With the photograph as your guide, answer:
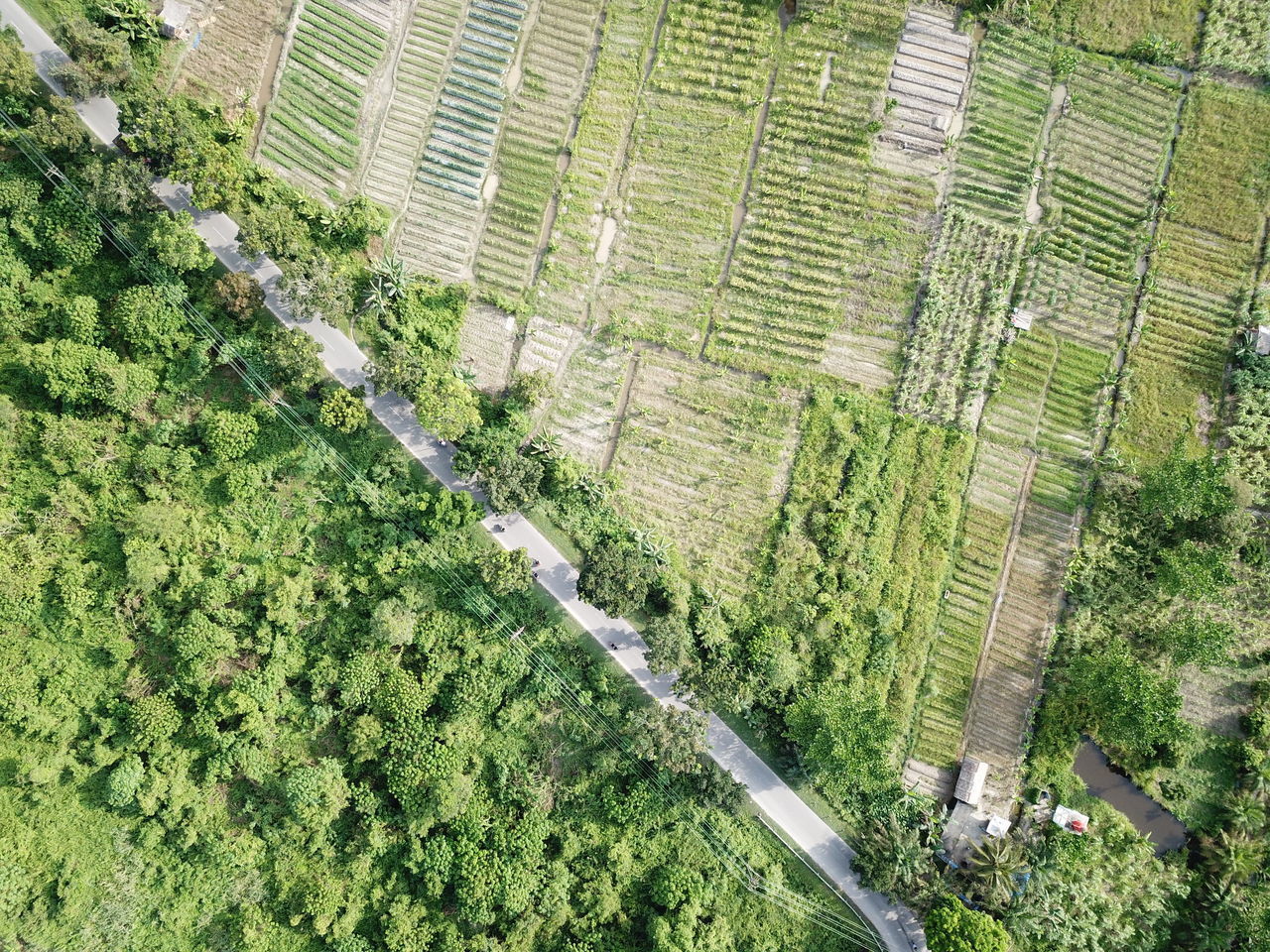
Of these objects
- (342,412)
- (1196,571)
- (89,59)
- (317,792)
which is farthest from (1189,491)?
(89,59)

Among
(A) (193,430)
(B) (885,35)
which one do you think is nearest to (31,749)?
(A) (193,430)

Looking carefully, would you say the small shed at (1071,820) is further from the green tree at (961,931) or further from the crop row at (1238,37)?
the crop row at (1238,37)

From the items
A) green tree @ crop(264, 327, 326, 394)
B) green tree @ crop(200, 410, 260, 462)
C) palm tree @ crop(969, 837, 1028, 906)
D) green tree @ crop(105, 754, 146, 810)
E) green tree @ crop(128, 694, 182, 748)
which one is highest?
green tree @ crop(264, 327, 326, 394)

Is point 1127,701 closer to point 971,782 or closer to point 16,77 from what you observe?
point 971,782

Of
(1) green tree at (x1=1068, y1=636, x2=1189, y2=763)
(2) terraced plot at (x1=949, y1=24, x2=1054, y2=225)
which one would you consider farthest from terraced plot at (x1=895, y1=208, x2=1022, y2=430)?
(1) green tree at (x1=1068, y1=636, x2=1189, y2=763)

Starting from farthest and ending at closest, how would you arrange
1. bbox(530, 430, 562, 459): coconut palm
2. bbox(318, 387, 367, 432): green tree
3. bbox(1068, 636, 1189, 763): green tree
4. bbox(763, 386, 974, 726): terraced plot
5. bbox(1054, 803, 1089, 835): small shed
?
bbox(763, 386, 974, 726): terraced plot → bbox(530, 430, 562, 459): coconut palm → bbox(1054, 803, 1089, 835): small shed → bbox(318, 387, 367, 432): green tree → bbox(1068, 636, 1189, 763): green tree

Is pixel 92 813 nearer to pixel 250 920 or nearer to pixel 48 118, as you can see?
pixel 250 920

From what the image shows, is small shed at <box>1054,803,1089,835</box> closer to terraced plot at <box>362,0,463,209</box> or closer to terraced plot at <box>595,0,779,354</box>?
terraced plot at <box>595,0,779,354</box>
